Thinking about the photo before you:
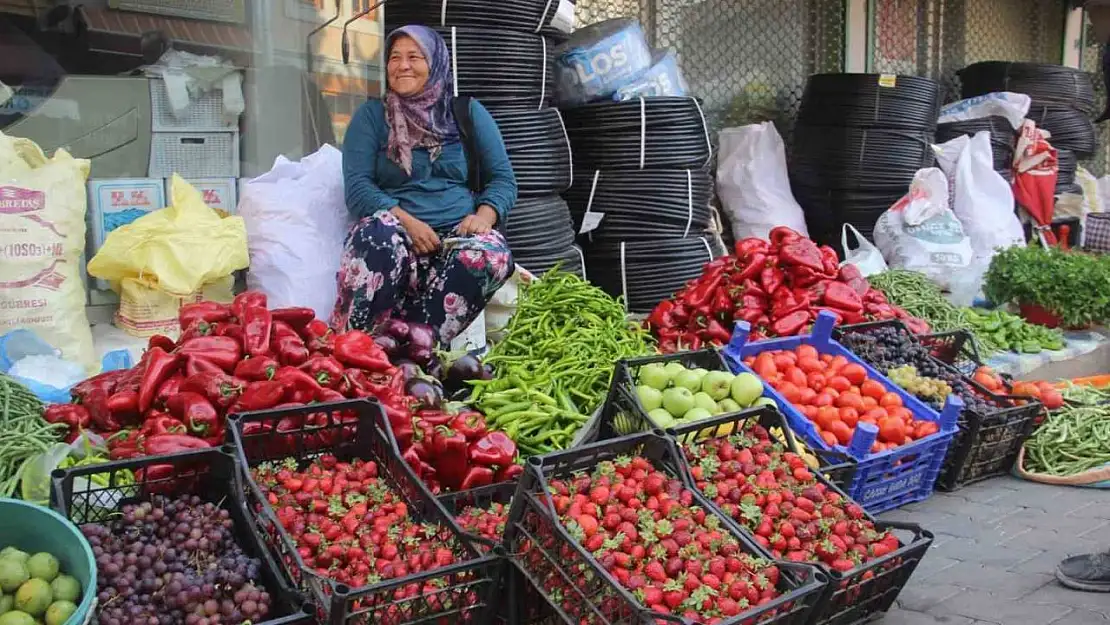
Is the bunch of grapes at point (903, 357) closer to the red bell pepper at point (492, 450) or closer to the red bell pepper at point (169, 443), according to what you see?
the red bell pepper at point (492, 450)

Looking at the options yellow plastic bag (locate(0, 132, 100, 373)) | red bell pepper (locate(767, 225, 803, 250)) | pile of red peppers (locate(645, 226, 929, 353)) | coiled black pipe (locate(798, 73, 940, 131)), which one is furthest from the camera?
coiled black pipe (locate(798, 73, 940, 131))

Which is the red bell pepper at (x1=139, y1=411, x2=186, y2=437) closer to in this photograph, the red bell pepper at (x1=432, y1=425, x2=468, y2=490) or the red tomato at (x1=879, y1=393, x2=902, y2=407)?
the red bell pepper at (x1=432, y1=425, x2=468, y2=490)

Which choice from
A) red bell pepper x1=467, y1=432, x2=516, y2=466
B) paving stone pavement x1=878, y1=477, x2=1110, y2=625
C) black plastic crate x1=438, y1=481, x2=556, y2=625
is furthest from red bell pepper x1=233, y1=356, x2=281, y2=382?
paving stone pavement x1=878, y1=477, x2=1110, y2=625

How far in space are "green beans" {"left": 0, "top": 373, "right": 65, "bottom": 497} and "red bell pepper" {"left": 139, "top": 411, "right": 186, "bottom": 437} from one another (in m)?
0.28

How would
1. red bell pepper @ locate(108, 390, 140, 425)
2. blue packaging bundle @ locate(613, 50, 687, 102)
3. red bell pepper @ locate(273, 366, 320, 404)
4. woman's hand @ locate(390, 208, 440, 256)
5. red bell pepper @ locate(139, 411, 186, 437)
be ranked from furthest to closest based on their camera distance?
blue packaging bundle @ locate(613, 50, 687, 102) < woman's hand @ locate(390, 208, 440, 256) < red bell pepper @ locate(273, 366, 320, 404) < red bell pepper @ locate(108, 390, 140, 425) < red bell pepper @ locate(139, 411, 186, 437)

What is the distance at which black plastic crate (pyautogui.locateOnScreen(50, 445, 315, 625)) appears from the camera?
7.77 ft

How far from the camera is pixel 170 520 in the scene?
252 cm

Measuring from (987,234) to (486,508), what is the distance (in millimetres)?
5882

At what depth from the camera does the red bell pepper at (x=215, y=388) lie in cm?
315

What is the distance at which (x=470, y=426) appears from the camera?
3.41m

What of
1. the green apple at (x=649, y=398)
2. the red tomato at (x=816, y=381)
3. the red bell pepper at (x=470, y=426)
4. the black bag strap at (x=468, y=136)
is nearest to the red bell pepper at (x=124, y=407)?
the red bell pepper at (x=470, y=426)

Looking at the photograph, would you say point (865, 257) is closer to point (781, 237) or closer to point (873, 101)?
point (873, 101)

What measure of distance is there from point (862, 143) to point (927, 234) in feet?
3.26

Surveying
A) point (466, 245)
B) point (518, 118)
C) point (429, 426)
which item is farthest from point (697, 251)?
point (429, 426)
